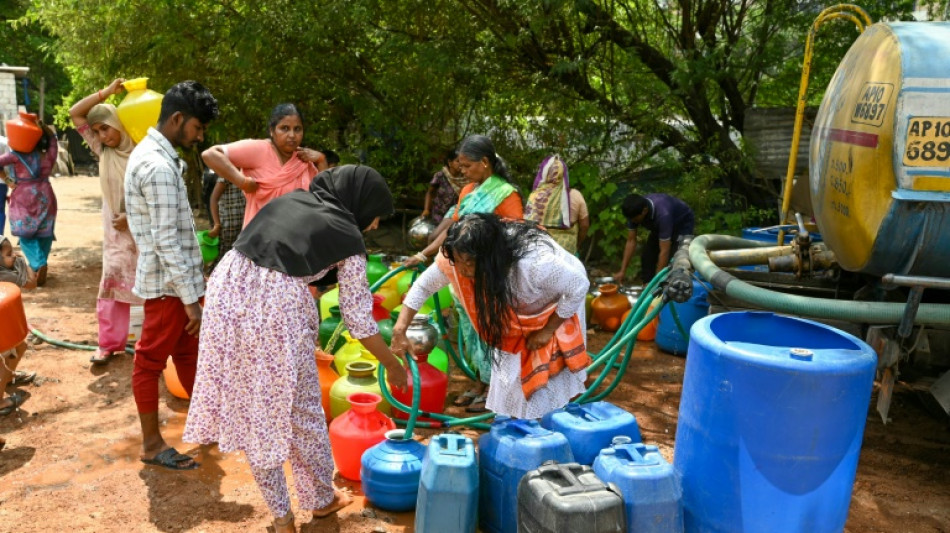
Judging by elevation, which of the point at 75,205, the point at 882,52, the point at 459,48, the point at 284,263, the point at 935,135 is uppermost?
the point at 459,48

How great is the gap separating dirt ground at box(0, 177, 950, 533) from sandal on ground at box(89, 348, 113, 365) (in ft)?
0.17

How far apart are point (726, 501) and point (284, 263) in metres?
1.78

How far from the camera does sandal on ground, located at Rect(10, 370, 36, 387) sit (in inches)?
200

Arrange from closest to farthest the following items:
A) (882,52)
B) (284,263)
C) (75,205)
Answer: (284,263), (882,52), (75,205)

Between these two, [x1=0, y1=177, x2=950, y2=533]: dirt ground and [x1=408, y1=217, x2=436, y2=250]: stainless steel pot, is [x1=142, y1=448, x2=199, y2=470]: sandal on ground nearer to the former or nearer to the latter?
[x1=0, y1=177, x2=950, y2=533]: dirt ground

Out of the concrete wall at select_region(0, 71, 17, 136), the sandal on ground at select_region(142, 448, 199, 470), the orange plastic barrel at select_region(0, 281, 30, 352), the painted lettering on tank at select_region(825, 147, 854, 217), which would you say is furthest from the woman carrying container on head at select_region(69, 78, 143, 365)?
the concrete wall at select_region(0, 71, 17, 136)

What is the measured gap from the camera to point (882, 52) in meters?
3.22

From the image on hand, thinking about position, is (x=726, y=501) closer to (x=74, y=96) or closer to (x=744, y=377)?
(x=744, y=377)

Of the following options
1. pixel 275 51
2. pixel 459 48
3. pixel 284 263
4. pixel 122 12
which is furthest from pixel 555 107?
pixel 284 263

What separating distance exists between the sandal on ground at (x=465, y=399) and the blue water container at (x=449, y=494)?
6.64 feet

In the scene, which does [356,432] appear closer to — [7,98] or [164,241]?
[164,241]

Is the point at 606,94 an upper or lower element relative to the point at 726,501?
upper

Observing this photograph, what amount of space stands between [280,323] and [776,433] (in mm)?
1796

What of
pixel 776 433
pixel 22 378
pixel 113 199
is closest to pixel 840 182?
pixel 776 433
